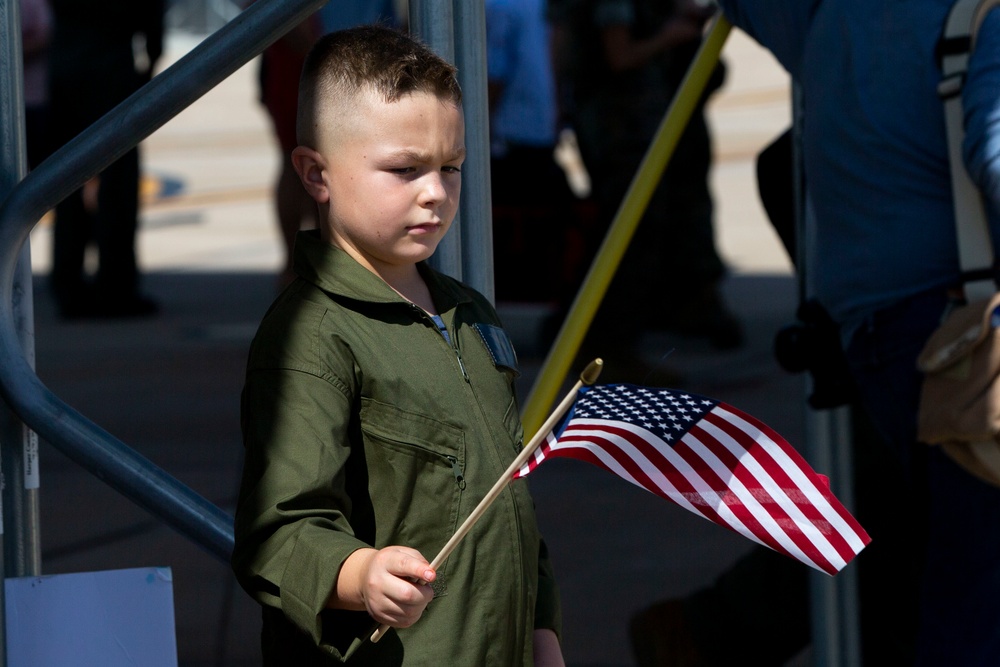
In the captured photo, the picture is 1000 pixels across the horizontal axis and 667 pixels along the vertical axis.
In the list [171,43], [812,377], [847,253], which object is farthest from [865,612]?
[171,43]

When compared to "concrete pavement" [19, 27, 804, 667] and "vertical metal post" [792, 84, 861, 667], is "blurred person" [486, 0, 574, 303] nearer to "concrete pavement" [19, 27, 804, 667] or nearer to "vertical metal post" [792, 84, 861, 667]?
"concrete pavement" [19, 27, 804, 667]

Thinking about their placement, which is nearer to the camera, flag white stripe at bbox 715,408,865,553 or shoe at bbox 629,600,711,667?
flag white stripe at bbox 715,408,865,553

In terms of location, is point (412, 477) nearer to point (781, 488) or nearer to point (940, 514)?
point (781, 488)

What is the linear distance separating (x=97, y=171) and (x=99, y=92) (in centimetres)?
650

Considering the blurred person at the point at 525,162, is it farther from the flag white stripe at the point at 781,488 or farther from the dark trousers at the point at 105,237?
the flag white stripe at the point at 781,488

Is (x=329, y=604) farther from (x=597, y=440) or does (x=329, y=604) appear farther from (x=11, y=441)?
(x=11, y=441)

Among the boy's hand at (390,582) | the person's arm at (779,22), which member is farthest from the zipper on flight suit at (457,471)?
the person's arm at (779,22)

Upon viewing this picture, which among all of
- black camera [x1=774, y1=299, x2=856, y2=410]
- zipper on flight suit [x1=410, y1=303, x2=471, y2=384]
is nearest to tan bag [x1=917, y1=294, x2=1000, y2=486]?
black camera [x1=774, y1=299, x2=856, y2=410]

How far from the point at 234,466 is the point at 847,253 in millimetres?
3567

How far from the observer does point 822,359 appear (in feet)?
11.2

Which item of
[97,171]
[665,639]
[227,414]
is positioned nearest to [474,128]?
[97,171]

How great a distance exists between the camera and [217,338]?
8820 mm

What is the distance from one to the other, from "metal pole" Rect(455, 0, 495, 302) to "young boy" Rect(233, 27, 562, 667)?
1.26 feet

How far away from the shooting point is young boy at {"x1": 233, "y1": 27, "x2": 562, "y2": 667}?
1.92 meters
